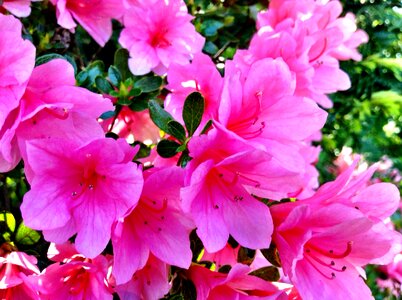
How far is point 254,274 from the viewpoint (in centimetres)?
103

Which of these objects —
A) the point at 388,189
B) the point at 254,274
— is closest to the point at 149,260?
the point at 254,274

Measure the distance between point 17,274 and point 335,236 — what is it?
0.53 meters

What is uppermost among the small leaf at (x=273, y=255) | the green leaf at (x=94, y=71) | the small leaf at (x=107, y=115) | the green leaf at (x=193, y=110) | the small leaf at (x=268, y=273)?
the green leaf at (x=193, y=110)

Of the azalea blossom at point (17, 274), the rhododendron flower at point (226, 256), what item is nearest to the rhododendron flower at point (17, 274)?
the azalea blossom at point (17, 274)

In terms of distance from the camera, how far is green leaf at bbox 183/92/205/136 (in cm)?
94

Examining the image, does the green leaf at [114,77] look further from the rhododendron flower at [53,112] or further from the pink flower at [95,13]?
the rhododendron flower at [53,112]

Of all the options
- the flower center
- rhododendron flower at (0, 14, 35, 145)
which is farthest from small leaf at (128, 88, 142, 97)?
the flower center

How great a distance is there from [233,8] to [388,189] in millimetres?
915

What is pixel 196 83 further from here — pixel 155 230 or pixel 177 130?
pixel 155 230

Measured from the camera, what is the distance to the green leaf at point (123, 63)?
4.13 feet

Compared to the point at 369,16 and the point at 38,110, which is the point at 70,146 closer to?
the point at 38,110

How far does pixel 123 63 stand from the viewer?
1267mm

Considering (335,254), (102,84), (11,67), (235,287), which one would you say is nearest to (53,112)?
(11,67)

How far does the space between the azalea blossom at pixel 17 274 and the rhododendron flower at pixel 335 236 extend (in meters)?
0.42
